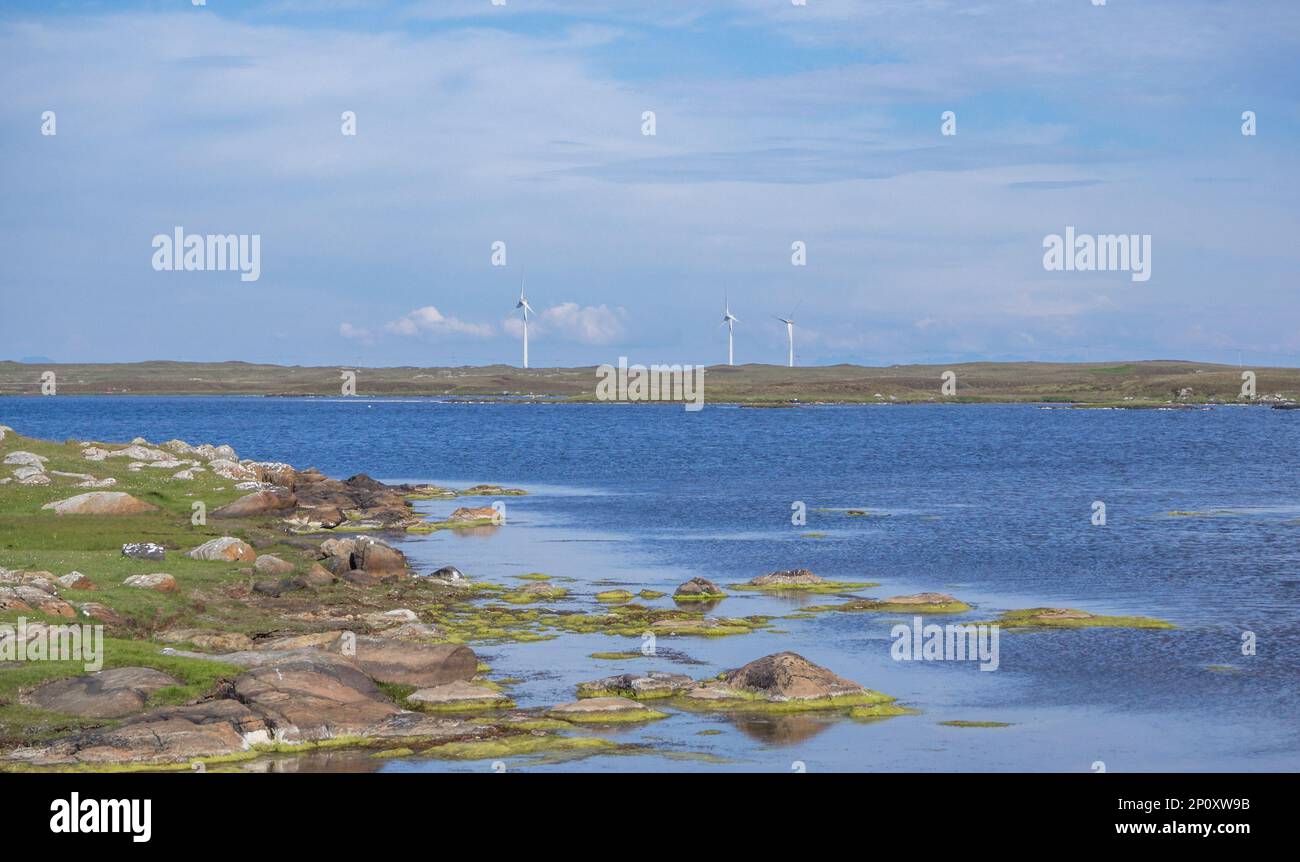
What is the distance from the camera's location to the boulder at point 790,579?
142ft

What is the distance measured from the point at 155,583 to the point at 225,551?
705 centimetres

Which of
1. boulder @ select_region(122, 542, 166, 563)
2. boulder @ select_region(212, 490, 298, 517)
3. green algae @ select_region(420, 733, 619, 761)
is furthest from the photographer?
boulder @ select_region(212, 490, 298, 517)

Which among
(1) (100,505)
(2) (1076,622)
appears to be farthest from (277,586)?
(2) (1076,622)

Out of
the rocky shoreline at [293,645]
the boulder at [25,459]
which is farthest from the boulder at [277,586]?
the boulder at [25,459]

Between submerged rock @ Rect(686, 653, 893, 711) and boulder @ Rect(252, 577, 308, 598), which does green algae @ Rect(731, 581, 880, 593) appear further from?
submerged rock @ Rect(686, 653, 893, 711)

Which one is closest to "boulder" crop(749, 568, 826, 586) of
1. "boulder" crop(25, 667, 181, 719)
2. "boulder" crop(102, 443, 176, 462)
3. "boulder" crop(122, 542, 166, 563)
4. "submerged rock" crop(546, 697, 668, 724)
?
"submerged rock" crop(546, 697, 668, 724)

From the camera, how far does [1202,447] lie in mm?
127250

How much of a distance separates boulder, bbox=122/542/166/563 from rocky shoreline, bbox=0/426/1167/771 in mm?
76

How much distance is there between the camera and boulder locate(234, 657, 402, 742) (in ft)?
79.5

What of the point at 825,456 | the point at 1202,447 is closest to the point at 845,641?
the point at 825,456

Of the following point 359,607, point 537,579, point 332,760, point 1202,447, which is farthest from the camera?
point 1202,447

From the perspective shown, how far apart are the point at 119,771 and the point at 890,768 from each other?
12758 millimetres

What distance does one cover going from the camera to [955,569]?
158 feet
